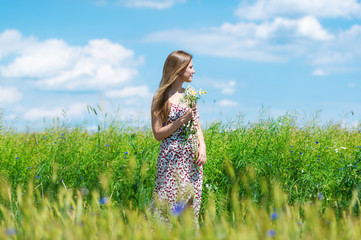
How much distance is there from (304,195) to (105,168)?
8.19 ft

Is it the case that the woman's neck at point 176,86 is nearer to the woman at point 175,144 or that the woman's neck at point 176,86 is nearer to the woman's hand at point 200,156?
the woman at point 175,144

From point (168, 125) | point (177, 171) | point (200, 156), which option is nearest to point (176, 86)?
point (168, 125)

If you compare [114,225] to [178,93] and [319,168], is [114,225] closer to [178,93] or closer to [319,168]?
[178,93]

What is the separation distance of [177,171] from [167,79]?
35.4 inches

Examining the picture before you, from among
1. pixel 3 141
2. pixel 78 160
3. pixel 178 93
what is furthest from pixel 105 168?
pixel 3 141

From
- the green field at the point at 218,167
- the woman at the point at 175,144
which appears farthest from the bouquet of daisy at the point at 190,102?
the green field at the point at 218,167

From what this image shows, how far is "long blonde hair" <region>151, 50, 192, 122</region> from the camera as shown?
4.12 meters

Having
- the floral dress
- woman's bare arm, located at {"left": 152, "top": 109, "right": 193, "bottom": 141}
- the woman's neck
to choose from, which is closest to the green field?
the floral dress

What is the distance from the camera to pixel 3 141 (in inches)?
265

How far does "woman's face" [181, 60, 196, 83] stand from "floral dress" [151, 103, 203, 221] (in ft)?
0.96

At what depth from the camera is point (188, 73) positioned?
4168mm

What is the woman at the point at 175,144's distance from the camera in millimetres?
4027

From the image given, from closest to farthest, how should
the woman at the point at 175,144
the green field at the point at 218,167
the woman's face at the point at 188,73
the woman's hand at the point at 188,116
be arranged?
the woman's hand at the point at 188,116
the woman at the point at 175,144
the woman's face at the point at 188,73
the green field at the point at 218,167

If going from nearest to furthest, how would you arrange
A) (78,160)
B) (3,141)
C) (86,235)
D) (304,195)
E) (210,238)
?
1. (210,238)
2. (86,235)
3. (304,195)
4. (78,160)
5. (3,141)
